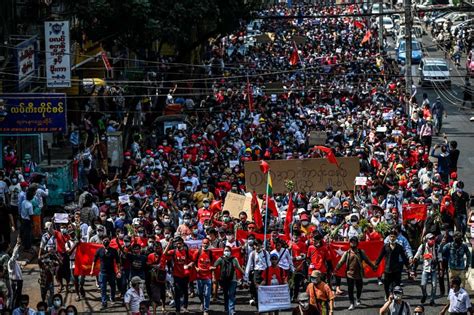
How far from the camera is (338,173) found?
2959 cm

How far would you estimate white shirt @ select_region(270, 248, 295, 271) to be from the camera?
23297 mm

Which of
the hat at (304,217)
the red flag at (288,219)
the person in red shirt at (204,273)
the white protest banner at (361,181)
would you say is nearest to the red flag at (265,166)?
the red flag at (288,219)

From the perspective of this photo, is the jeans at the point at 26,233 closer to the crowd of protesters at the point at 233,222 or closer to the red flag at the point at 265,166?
the crowd of protesters at the point at 233,222

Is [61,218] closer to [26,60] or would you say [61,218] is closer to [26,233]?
[26,233]

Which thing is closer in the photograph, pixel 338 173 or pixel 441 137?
pixel 338 173

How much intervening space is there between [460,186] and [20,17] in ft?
48.6

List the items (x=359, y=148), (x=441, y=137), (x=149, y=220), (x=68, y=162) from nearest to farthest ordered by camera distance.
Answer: (x=149, y=220) < (x=68, y=162) < (x=359, y=148) < (x=441, y=137)

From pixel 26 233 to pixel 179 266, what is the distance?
224 inches

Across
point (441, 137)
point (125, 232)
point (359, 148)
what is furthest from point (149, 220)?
point (441, 137)

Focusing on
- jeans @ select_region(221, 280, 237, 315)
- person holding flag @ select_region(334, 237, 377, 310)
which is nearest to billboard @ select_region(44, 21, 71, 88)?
jeans @ select_region(221, 280, 237, 315)

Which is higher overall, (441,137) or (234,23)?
(234,23)

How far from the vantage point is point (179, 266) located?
2338cm

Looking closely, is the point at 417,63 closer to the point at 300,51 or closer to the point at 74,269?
the point at 300,51

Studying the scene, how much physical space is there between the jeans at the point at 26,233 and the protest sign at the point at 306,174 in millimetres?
4631
